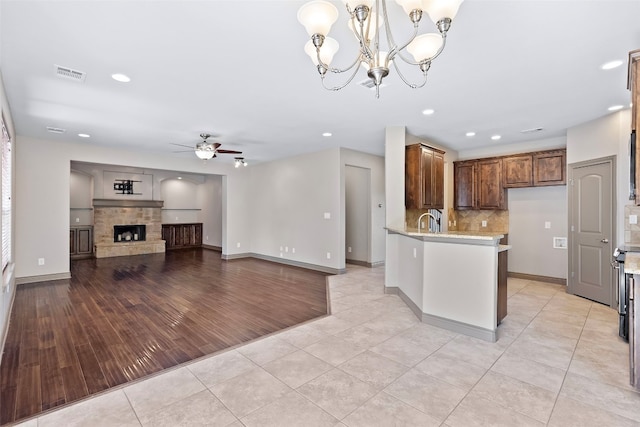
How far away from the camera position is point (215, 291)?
5.09 metres

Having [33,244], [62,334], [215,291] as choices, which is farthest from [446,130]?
[33,244]

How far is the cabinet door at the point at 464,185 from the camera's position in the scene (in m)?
6.35

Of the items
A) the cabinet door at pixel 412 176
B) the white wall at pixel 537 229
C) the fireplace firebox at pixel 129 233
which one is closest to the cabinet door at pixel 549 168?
the white wall at pixel 537 229

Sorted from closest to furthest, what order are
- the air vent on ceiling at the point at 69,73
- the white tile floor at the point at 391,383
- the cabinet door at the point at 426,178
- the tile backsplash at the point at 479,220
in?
the white tile floor at the point at 391,383
the air vent on ceiling at the point at 69,73
the cabinet door at the point at 426,178
the tile backsplash at the point at 479,220

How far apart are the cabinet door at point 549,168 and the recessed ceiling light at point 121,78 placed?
651 cm

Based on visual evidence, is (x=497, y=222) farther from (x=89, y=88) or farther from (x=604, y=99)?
(x=89, y=88)

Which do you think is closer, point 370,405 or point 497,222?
point 370,405

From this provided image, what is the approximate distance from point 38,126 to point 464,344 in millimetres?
6893

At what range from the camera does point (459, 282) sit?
11.0 ft

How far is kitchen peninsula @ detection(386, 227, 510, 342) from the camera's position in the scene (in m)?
3.15

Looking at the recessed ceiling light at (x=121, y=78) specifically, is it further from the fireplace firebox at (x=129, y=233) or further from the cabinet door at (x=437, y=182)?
the fireplace firebox at (x=129, y=233)

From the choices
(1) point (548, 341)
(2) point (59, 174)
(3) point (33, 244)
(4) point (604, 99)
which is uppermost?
(4) point (604, 99)

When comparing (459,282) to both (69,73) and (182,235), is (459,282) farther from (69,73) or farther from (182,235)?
(182,235)

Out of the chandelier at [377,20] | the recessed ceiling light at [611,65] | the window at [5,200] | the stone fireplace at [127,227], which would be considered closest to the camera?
the chandelier at [377,20]
